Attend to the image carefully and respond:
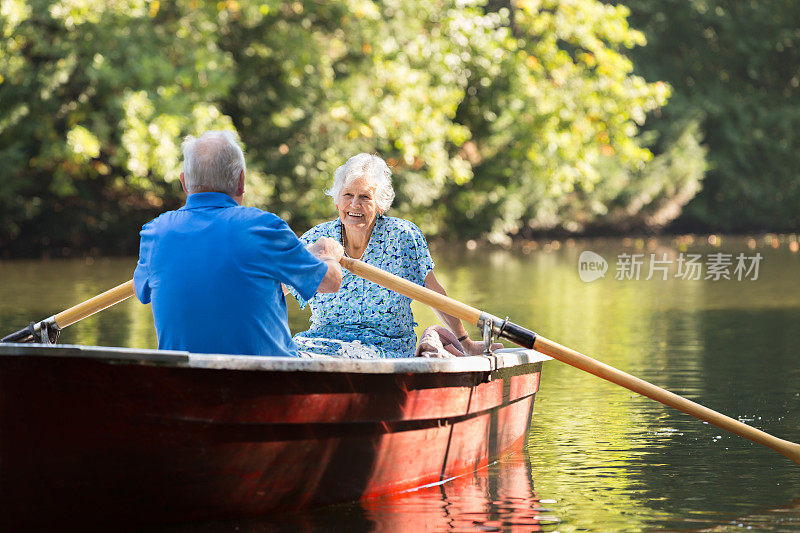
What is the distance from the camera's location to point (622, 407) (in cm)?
902

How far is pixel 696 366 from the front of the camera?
10883mm

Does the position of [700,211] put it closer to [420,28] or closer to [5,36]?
[420,28]

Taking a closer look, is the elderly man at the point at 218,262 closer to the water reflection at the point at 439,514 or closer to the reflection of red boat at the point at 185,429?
the reflection of red boat at the point at 185,429

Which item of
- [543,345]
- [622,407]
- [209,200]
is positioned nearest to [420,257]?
[543,345]

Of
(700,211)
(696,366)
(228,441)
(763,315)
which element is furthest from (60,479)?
(700,211)

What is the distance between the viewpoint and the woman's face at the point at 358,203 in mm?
6941

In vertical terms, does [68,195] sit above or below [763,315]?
above

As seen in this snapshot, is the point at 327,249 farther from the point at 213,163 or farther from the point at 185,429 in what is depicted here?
the point at 185,429

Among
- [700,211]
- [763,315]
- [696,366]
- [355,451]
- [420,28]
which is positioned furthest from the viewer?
[700,211]

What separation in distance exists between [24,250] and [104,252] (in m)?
1.71

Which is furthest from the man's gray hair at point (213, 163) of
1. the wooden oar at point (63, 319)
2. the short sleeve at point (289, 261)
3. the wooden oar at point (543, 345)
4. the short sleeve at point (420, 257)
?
the wooden oar at point (63, 319)

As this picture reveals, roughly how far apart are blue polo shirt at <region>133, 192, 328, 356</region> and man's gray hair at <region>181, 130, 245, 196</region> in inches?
1.7

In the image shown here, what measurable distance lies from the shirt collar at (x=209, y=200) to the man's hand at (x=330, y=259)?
54 centimetres

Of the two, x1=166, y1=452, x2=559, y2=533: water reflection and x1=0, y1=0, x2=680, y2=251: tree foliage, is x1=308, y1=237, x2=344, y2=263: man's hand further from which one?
x1=0, y1=0, x2=680, y2=251: tree foliage
